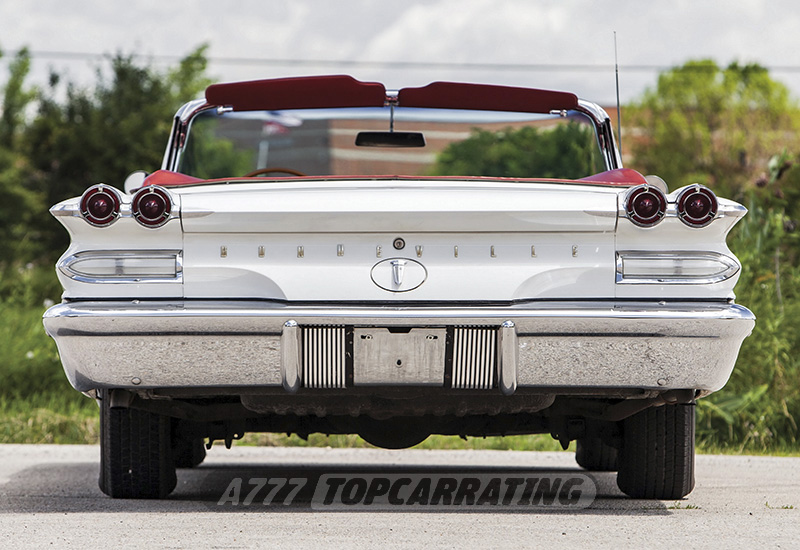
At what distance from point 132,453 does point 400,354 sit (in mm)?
1314

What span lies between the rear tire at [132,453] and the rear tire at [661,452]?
1.89 meters

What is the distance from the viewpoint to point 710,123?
47656 mm

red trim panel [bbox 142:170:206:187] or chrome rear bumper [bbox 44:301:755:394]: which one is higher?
red trim panel [bbox 142:170:206:187]

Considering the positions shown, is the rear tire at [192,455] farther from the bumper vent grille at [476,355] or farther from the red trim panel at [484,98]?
the bumper vent grille at [476,355]

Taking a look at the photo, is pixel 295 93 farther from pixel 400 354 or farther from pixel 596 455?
pixel 596 455

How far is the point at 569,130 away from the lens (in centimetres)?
581

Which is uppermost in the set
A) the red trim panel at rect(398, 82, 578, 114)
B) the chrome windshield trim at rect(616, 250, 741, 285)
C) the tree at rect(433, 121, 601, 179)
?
the red trim panel at rect(398, 82, 578, 114)

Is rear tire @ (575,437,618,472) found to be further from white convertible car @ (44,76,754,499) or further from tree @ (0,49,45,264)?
tree @ (0,49,45,264)

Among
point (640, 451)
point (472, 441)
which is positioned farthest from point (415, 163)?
point (472, 441)

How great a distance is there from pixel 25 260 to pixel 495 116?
23.2 metres

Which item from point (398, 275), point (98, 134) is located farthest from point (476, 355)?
point (98, 134)

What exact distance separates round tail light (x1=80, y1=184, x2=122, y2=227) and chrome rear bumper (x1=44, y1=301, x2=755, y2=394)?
0.96ft

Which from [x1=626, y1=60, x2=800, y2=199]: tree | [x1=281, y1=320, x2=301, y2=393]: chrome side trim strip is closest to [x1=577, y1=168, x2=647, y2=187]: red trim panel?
[x1=281, y1=320, x2=301, y2=393]: chrome side trim strip

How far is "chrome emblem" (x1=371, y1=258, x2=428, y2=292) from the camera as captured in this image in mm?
4023
